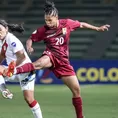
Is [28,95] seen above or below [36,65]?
below

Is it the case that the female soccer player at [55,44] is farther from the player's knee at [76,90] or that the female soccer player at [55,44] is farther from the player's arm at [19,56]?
the player's arm at [19,56]

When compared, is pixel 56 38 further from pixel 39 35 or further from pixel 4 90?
pixel 4 90

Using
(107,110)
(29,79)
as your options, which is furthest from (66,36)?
(107,110)

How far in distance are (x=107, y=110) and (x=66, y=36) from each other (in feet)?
9.13

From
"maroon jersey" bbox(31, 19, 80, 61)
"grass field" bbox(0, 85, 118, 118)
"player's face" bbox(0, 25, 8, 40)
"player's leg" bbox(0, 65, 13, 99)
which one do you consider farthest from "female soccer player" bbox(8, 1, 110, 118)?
"grass field" bbox(0, 85, 118, 118)

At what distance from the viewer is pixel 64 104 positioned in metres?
12.2

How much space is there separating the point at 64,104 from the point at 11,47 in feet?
15.0

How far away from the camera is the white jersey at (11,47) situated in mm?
7875

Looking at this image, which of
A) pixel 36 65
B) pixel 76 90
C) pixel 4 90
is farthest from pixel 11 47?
pixel 76 90

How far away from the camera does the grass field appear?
10.1 metres

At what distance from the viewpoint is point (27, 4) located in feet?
82.2

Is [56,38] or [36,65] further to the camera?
[56,38]

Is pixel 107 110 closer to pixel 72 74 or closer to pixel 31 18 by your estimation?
pixel 72 74

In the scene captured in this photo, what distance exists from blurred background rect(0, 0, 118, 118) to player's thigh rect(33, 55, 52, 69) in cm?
179
